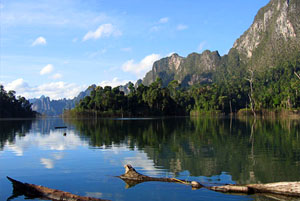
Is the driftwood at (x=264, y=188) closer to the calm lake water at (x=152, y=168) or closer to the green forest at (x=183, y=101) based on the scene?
the calm lake water at (x=152, y=168)

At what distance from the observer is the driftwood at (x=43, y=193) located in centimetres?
1117

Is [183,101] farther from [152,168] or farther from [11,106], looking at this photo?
[152,168]

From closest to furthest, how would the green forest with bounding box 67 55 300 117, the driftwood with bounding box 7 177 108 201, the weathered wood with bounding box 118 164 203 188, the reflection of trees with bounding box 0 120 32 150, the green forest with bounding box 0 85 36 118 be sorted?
the driftwood with bounding box 7 177 108 201 < the weathered wood with bounding box 118 164 203 188 < the reflection of trees with bounding box 0 120 32 150 < the green forest with bounding box 67 55 300 117 < the green forest with bounding box 0 85 36 118

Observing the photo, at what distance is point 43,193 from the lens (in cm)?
1222

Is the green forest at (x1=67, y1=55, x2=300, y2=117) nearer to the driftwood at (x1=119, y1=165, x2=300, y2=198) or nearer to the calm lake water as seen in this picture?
the calm lake water

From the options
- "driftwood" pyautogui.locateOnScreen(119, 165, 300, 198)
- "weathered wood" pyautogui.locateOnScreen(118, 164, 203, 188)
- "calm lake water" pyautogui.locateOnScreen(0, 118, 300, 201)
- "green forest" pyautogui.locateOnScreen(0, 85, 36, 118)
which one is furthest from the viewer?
"green forest" pyautogui.locateOnScreen(0, 85, 36, 118)

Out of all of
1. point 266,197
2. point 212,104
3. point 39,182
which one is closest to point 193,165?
A: point 266,197

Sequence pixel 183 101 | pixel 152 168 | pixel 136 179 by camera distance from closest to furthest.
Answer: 1. pixel 136 179
2. pixel 152 168
3. pixel 183 101

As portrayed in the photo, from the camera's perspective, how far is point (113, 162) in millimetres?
19938

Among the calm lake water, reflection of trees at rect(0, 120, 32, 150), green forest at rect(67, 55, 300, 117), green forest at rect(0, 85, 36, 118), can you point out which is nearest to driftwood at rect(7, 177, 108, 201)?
the calm lake water

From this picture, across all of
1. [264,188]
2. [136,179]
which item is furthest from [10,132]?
[264,188]

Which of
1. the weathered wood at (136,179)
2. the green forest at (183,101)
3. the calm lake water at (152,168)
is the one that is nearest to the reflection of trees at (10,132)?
the calm lake water at (152,168)

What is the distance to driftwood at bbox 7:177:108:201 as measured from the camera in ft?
36.6

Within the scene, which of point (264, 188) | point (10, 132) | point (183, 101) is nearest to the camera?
point (264, 188)
